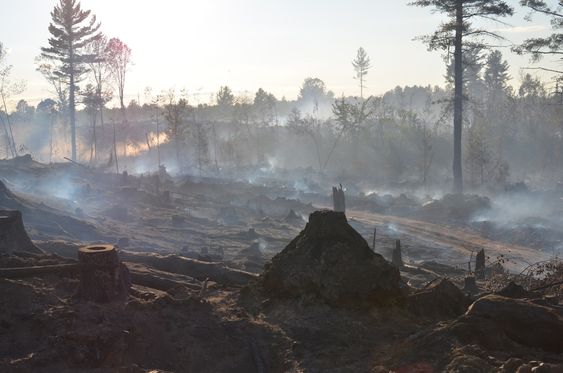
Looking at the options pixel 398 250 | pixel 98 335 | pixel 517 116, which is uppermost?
pixel 517 116

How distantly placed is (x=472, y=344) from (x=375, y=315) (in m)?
1.88

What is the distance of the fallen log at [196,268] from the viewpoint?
10.7m

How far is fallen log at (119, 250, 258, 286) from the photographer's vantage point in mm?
10742

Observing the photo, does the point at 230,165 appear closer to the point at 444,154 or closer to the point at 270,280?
the point at 444,154

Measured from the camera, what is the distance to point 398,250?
16984mm

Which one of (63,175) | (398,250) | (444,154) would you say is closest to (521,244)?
(398,250)

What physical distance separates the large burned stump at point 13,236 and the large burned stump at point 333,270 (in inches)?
215

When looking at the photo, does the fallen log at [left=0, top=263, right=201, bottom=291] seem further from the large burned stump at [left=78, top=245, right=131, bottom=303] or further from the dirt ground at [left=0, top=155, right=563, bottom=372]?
the large burned stump at [left=78, top=245, right=131, bottom=303]

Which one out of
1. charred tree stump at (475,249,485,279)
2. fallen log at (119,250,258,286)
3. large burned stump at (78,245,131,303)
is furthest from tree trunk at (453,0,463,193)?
large burned stump at (78,245,131,303)

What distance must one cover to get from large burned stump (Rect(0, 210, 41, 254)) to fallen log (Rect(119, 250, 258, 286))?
2143 mm

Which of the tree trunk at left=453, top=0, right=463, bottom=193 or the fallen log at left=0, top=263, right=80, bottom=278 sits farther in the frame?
the tree trunk at left=453, top=0, right=463, bottom=193

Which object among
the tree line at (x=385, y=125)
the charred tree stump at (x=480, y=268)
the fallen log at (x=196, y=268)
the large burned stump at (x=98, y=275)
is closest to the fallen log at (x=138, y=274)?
the large burned stump at (x=98, y=275)

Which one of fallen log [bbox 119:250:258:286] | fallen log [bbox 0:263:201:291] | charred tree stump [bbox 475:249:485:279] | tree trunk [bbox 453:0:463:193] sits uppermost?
tree trunk [bbox 453:0:463:193]

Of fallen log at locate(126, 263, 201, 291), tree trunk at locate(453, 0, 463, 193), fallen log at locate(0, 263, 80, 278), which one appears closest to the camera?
fallen log at locate(0, 263, 80, 278)
